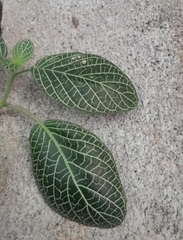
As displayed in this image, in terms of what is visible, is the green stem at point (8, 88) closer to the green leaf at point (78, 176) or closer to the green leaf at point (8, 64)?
the green leaf at point (8, 64)

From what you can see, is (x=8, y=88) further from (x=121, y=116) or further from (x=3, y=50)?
(x=121, y=116)

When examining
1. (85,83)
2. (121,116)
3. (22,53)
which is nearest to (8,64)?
(22,53)

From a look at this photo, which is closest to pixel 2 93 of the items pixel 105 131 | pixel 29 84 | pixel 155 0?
pixel 29 84

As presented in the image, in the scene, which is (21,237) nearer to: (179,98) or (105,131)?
(105,131)

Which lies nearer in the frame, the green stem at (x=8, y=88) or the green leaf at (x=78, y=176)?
the green leaf at (x=78, y=176)

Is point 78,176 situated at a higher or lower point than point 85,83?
lower

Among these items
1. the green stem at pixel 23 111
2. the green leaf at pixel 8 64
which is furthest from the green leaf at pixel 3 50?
the green stem at pixel 23 111
